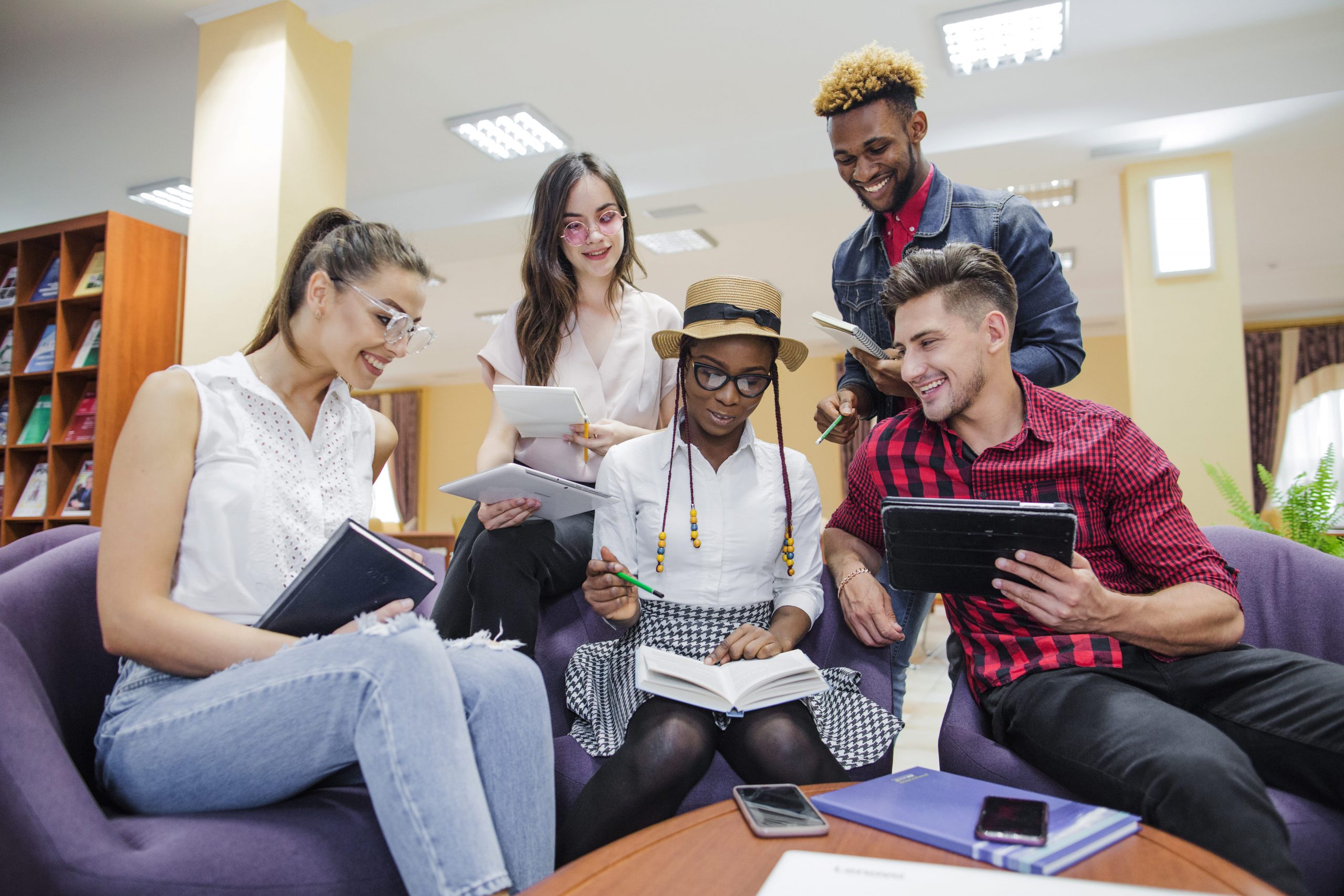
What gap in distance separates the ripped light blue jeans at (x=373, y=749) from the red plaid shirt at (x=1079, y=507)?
903 millimetres

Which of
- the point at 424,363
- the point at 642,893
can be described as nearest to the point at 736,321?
the point at 642,893

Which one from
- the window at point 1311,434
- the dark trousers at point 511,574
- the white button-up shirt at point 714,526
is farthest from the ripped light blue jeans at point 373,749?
the window at point 1311,434

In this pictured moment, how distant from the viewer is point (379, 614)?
148cm

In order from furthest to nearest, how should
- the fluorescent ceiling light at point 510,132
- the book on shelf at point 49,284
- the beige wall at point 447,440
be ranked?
the beige wall at point 447,440
the fluorescent ceiling light at point 510,132
the book on shelf at point 49,284

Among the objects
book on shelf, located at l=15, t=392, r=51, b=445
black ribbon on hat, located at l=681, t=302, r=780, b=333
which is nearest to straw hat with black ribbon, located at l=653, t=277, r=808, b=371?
black ribbon on hat, located at l=681, t=302, r=780, b=333

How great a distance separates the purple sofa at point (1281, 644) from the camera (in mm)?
1310

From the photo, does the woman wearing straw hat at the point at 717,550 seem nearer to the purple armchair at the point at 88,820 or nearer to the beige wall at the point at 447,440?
the purple armchair at the point at 88,820

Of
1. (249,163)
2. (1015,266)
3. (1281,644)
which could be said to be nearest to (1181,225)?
(1015,266)

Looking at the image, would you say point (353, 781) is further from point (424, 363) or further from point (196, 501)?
point (424, 363)

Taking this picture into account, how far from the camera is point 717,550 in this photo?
195 centimetres

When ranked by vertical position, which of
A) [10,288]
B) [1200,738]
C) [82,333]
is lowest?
[1200,738]

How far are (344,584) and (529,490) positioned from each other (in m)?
0.50

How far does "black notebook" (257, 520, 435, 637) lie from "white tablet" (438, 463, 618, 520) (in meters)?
0.25

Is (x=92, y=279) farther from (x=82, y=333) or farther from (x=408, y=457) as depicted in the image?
(x=408, y=457)
